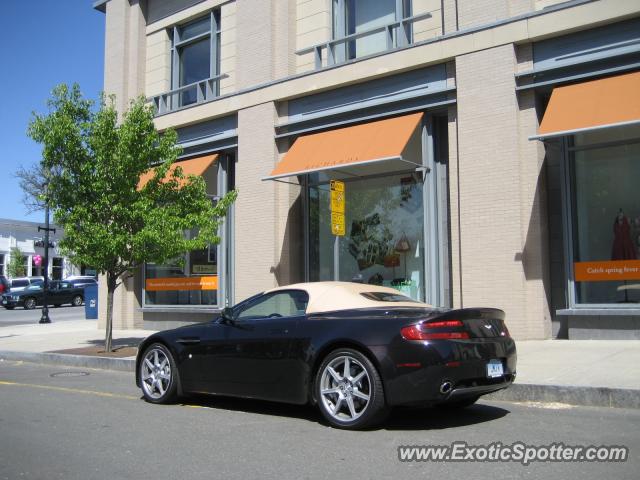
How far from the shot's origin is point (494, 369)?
6.12m

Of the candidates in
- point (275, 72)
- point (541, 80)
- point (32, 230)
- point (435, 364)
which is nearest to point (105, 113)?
point (275, 72)

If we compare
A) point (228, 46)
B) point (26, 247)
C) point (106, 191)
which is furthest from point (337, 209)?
point (26, 247)

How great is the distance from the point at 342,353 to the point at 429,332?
0.84 metres

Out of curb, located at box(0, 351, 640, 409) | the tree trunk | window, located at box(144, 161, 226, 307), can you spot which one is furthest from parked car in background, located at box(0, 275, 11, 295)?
curb, located at box(0, 351, 640, 409)

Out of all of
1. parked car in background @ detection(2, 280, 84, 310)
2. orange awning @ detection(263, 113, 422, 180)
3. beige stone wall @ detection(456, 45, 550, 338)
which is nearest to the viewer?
beige stone wall @ detection(456, 45, 550, 338)

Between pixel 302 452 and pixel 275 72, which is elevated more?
pixel 275 72

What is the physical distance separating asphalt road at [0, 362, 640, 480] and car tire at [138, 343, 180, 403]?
0.15 metres

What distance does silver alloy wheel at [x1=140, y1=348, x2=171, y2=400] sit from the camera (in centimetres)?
775

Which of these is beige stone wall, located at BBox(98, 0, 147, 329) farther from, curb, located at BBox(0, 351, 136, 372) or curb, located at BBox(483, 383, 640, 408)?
curb, located at BBox(483, 383, 640, 408)

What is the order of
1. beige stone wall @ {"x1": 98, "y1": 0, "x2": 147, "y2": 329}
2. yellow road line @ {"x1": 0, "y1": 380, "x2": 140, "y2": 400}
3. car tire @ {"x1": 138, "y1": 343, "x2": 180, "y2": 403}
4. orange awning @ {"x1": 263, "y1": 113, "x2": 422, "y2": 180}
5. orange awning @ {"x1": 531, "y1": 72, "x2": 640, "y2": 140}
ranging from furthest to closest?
beige stone wall @ {"x1": 98, "y1": 0, "x2": 147, "y2": 329} < orange awning @ {"x1": 263, "y1": 113, "x2": 422, "y2": 180} < orange awning @ {"x1": 531, "y1": 72, "x2": 640, "y2": 140} < yellow road line @ {"x1": 0, "y1": 380, "x2": 140, "y2": 400} < car tire @ {"x1": 138, "y1": 343, "x2": 180, "y2": 403}

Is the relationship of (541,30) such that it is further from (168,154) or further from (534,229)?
(168,154)

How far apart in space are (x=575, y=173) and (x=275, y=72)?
747 centimetres

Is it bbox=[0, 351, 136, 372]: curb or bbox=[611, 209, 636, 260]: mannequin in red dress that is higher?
bbox=[611, 209, 636, 260]: mannequin in red dress

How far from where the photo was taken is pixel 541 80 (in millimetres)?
12008
